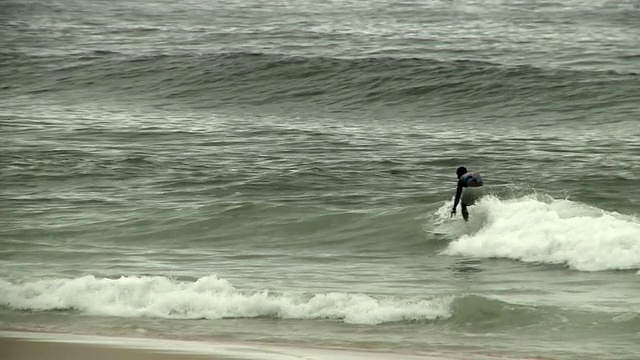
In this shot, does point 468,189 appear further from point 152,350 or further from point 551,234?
point 152,350

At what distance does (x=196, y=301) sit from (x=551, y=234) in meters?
5.12

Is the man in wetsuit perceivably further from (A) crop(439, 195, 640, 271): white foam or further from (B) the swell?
(B) the swell

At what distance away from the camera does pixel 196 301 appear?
38.5ft

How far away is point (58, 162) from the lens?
21.0 meters

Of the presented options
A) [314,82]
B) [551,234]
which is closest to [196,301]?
[551,234]

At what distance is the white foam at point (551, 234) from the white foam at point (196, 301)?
320cm

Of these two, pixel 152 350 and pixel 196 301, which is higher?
pixel 152 350

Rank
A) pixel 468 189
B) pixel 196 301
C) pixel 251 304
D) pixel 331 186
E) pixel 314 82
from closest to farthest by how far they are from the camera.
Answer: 1. pixel 251 304
2. pixel 196 301
3. pixel 468 189
4. pixel 331 186
5. pixel 314 82

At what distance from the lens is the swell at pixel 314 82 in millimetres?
26375

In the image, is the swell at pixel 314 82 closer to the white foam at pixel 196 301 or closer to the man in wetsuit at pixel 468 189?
the man in wetsuit at pixel 468 189

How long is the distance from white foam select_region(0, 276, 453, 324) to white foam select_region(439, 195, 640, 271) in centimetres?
320

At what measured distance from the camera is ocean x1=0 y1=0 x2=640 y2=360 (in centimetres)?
1121

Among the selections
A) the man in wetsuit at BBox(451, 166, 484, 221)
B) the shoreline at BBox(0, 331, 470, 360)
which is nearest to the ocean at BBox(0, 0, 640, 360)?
the man in wetsuit at BBox(451, 166, 484, 221)

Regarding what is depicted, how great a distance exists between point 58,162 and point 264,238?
6.52 m
